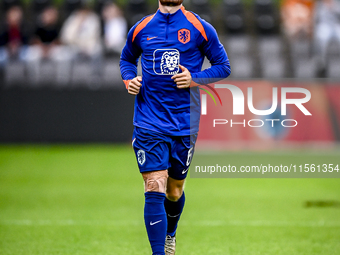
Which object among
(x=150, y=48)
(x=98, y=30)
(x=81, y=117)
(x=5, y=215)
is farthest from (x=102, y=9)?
(x=150, y=48)

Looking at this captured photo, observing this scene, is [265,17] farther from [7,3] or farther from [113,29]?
[7,3]

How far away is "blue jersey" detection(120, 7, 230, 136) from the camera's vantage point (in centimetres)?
419

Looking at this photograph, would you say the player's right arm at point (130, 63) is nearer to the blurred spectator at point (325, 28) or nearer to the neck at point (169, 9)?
the neck at point (169, 9)

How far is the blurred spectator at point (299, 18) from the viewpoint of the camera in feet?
48.3

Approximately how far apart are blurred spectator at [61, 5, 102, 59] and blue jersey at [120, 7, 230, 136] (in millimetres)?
9893

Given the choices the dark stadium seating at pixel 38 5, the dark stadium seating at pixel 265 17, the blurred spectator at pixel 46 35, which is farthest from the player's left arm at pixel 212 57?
the dark stadium seating at pixel 38 5

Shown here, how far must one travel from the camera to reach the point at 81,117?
1355cm

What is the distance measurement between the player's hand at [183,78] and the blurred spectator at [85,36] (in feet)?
33.3

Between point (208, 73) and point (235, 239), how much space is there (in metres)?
2.05

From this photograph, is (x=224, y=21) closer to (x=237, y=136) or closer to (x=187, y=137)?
(x=237, y=136)

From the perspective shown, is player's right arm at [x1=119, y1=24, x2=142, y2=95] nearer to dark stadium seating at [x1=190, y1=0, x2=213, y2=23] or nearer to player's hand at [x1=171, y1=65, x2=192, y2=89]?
player's hand at [x1=171, y1=65, x2=192, y2=89]

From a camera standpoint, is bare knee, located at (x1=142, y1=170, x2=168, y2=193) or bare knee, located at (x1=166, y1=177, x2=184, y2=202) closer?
bare knee, located at (x1=142, y1=170, x2=168, y2=193)

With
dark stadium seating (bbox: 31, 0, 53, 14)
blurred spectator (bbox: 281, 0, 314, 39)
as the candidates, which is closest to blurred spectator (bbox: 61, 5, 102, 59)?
dark stadium seating (bbox: 31, 0, 53, 14)

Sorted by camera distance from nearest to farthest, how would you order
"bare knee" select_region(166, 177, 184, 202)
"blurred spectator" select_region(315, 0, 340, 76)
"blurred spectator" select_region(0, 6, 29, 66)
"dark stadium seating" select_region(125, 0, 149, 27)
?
"bare knee" select_region(166, 177, 184, 202)
"blurred spectator" select_region(0, 6, 29, 66)
"blurred spectator" select_region(315, 0, 340, 76)
"dark stadium seating" select_region(125, 0, 149, 27)
